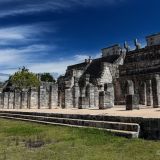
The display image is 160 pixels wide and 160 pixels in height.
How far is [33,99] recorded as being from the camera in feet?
96.0

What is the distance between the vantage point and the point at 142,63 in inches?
1294

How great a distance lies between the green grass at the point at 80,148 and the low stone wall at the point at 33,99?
16129mm

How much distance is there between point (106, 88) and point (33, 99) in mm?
8809

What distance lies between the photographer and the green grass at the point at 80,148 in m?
6.46

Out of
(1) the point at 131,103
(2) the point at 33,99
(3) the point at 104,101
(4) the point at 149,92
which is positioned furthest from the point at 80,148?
(2) the point at 33,99

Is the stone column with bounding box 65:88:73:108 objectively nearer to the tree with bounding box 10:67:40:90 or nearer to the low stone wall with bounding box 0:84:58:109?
the low stone wall with bounding box 0:84:58:109

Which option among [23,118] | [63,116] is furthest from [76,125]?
[23,118]

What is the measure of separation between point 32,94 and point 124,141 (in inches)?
868

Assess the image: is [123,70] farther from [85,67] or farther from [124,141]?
[124,141]

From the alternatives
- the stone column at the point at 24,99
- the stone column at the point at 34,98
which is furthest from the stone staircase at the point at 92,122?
the stone column at the point at 24,99

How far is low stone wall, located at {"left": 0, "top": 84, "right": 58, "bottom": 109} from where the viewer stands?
26.8m

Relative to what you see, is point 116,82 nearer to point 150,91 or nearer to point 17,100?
point 17,100

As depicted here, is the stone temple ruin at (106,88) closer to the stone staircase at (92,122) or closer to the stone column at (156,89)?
the stone column at (156,89)

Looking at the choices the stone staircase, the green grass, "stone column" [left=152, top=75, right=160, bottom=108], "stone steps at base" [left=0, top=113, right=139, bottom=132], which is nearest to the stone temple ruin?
"stone column" [left=152, top=75, right=160, bottom=108]
